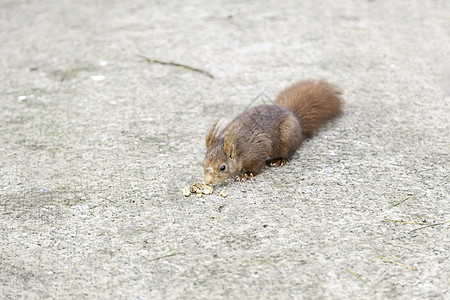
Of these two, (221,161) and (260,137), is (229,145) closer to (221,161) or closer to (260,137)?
(221,161)

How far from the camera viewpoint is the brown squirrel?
298 cm

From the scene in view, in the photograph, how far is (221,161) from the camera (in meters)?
2.97

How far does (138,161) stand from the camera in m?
3.29

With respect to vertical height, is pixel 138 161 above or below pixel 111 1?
below

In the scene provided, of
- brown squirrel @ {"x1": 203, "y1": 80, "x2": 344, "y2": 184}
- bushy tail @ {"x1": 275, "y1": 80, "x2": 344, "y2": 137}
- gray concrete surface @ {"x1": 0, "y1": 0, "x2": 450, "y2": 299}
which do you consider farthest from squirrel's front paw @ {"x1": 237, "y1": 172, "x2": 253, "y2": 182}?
bushy tail @ {"x1": 275, "y1": 80, "x2": 344, "y2": 137}

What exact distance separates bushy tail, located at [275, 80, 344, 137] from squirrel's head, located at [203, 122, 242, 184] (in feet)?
2.19

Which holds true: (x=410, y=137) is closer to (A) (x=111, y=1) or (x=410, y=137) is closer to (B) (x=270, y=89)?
(B) (x=270, y=89)

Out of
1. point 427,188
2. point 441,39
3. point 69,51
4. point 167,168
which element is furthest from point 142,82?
point 441,39

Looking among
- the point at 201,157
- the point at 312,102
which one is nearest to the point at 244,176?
the point at 201,157

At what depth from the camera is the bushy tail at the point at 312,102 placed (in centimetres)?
347

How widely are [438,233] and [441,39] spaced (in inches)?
119

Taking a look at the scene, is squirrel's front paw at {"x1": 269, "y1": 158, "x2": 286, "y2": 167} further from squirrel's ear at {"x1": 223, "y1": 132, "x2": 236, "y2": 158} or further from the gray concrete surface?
squirrel's ear at {"x1": 223, "y1": 132, "x2": 236, "y2": 158}

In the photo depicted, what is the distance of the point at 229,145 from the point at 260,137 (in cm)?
23

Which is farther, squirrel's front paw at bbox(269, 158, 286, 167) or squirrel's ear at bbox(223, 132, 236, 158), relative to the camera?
squirrel's front paw at bbox(269, 158, 286, 167)
